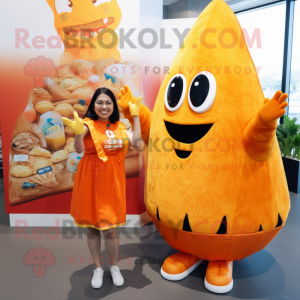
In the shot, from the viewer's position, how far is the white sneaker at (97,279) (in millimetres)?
1957

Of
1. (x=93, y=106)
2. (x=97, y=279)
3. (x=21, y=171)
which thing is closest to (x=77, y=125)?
(x=93, y=106)

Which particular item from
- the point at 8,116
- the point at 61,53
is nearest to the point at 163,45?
the point at 61,53

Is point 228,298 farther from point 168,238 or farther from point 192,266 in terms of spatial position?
point 168,238

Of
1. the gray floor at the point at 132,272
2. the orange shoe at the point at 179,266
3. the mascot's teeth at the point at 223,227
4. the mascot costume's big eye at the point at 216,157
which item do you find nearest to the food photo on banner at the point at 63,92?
the gray floor at the point at 132,272

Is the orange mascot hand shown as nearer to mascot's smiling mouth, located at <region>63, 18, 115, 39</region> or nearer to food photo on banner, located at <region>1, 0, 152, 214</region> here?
food photo on banner, located at <region>1, 0, 152, 214</region>

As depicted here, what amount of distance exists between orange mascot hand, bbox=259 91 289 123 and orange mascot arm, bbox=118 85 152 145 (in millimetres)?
913

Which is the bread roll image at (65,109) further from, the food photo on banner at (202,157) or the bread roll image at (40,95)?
the food photo on banner at (202,157)

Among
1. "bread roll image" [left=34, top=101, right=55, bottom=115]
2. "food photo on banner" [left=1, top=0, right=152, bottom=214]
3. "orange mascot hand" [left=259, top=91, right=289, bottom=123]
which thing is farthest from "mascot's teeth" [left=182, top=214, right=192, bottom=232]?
"bread roll image" [left=34, top=101, right=55, bottom=115]

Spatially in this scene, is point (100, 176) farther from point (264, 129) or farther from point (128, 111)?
point (264, 129)

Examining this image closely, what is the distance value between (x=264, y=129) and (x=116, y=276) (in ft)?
4.47

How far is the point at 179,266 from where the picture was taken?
205 cm

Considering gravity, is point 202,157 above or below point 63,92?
below

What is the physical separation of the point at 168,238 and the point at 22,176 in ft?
5.61

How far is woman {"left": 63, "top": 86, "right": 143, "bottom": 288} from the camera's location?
1909mm
